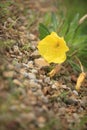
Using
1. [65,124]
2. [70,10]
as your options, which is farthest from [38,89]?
[70,10]

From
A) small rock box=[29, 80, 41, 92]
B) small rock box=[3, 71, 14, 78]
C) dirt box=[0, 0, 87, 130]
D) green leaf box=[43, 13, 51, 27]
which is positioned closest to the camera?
dirt box=[0, 0, 87, 130]

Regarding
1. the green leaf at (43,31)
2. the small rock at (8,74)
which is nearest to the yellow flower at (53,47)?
the green leaf at (43,31)

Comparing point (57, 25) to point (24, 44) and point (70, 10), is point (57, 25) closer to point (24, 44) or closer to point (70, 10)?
point (24, 44)

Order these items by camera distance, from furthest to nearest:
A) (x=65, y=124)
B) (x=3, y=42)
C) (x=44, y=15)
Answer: (x=44, y=15), (x=3, y=42), (x=65, y=124)

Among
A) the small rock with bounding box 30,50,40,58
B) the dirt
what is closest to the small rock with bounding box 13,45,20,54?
the dirt

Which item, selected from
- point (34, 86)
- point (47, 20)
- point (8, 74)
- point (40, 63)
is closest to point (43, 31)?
point (40, 63)

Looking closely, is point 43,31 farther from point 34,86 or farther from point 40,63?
point 34,86

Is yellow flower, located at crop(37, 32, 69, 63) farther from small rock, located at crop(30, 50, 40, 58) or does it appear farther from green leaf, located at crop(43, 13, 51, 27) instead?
green leaf, located at crop(43, 13, 51, 27)

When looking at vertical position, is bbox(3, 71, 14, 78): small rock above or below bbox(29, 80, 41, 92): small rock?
above

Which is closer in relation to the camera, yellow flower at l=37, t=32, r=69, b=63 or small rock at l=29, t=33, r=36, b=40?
yellow flower at l=37, t=32, r=69, b=63
